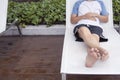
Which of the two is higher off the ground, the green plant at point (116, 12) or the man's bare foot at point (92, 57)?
the green plant at point (116, 12)

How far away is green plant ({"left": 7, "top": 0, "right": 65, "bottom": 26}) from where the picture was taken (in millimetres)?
4898

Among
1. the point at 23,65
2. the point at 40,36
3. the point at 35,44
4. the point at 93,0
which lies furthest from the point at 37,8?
the point at 23,65

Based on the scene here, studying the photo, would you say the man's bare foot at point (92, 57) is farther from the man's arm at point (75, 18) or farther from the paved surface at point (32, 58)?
the man's arm at point (75, 18)

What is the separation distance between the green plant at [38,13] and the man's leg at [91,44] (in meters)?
1.46

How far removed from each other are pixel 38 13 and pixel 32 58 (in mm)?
1339

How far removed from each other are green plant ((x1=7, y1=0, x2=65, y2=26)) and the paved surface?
1.11ft

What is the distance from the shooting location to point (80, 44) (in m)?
3.36

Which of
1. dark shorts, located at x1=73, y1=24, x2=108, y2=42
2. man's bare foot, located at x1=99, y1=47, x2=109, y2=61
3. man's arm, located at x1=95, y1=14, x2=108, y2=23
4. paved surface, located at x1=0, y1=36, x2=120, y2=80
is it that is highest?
man's arm, located at x1=95, y1=14, x2=108, y2=23

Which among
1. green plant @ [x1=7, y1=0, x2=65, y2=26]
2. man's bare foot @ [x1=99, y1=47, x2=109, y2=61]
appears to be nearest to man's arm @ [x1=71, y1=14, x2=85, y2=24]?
green plant @ [x1=7, y1=0, x2=65, y2=26]

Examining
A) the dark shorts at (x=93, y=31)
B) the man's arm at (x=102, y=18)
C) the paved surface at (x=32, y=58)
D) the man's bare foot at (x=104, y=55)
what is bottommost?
the paved surface at (x=32, y=58)

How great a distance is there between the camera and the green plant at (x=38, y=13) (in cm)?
490

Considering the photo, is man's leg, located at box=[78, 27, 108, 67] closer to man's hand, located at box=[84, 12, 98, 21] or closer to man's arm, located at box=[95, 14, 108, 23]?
man's hand, located at box=[84, 12, 98, 21]

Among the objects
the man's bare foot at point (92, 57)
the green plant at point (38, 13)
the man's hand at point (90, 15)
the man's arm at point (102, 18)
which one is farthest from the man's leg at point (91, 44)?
the green plant at point (38, 13)

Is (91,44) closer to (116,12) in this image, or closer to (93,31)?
(93,31)
